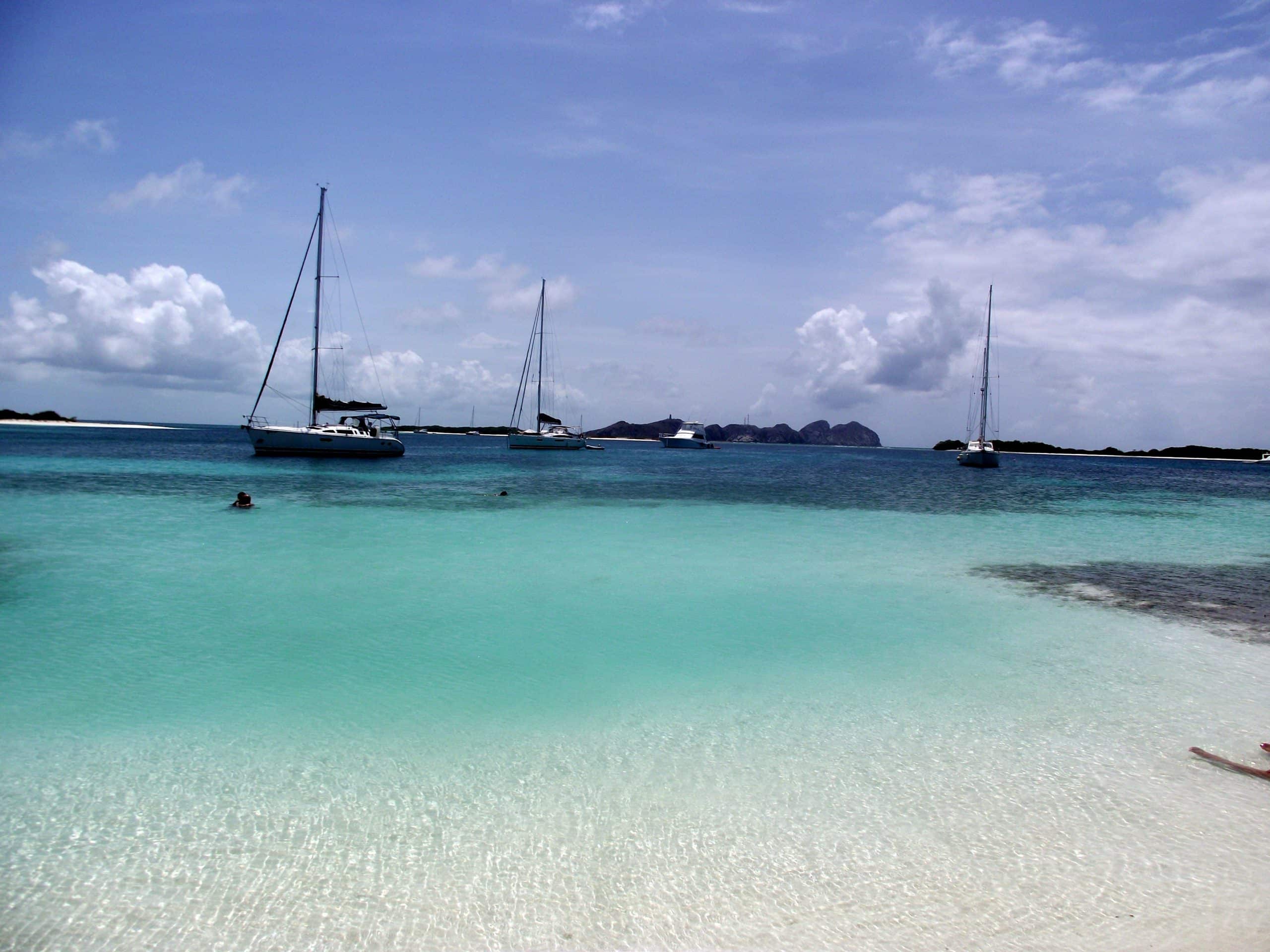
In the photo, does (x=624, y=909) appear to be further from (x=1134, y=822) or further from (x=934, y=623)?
(x=934, y=623)

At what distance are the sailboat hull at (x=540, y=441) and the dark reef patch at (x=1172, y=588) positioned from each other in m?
58.5

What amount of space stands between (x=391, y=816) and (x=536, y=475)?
3620 centimetres

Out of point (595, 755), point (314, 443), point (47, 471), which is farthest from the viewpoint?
point (314, 443)

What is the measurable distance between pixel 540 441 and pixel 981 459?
129 ft

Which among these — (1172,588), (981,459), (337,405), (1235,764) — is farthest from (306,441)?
(981,459)

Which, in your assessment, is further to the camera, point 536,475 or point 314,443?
point 314,443

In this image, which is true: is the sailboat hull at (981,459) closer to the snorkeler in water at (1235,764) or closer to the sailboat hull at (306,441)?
the sailboat hull at (306,441)

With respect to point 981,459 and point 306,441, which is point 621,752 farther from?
point 981,459

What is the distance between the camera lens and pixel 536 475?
4075 cm

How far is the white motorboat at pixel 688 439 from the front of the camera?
121 metres

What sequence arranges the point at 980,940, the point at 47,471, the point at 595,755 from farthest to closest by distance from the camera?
the point at 47,471, the point at 595,755, the point at 980,940

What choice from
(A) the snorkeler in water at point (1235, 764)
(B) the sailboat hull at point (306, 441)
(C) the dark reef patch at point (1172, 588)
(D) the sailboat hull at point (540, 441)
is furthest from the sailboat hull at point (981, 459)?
(A) the snorkeler in water at point (1235, 764)

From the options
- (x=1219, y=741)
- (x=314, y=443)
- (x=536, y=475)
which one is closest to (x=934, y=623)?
(x=1219, y=741)

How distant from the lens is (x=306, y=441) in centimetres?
4416
